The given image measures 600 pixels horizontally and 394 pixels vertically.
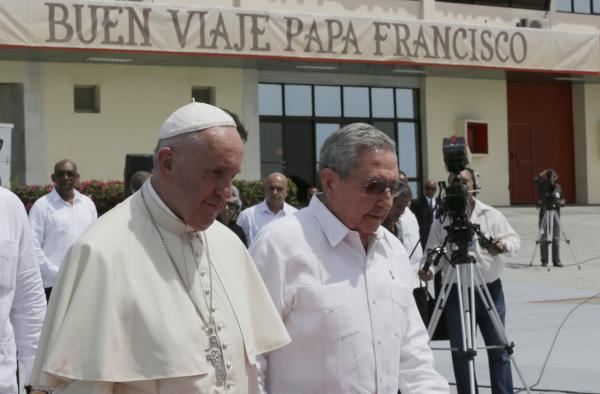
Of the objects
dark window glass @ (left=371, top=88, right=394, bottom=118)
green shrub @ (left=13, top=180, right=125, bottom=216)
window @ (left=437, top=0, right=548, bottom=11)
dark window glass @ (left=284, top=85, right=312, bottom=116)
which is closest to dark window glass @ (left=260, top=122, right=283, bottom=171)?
dark window glass @ (left=284, top=85, right=312, bottom=116)

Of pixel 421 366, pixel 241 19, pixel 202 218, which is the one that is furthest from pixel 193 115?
pixel 241 19

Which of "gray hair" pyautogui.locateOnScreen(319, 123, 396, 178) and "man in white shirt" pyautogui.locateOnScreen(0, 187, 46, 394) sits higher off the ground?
"gray hair" pyautogui.locateOnScreen(319, 123, 396, 178)

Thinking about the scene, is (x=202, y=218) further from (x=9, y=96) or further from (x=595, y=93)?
(x=595, y=93)

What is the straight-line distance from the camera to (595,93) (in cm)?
3547

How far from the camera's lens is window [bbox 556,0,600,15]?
3478 centimetres

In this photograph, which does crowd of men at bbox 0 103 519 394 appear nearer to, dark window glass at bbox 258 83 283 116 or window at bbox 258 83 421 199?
dark window glass at bbox 258 83 283 116

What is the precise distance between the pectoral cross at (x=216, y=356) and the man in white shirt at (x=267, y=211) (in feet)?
23.1

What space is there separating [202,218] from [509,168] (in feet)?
106

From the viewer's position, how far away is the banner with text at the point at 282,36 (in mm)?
24281

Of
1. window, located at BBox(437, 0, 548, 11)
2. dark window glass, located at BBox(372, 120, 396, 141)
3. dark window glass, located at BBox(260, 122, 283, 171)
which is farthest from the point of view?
window, located at BBox(437, 0, 548, 11)

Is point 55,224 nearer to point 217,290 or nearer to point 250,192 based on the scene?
point 217,290

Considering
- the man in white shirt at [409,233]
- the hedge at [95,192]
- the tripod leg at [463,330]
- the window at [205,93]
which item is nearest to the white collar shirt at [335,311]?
the man in white shirt at [409,233]

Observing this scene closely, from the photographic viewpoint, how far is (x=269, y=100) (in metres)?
30.1

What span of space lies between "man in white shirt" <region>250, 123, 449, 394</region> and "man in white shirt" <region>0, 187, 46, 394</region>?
1305 millimetres
